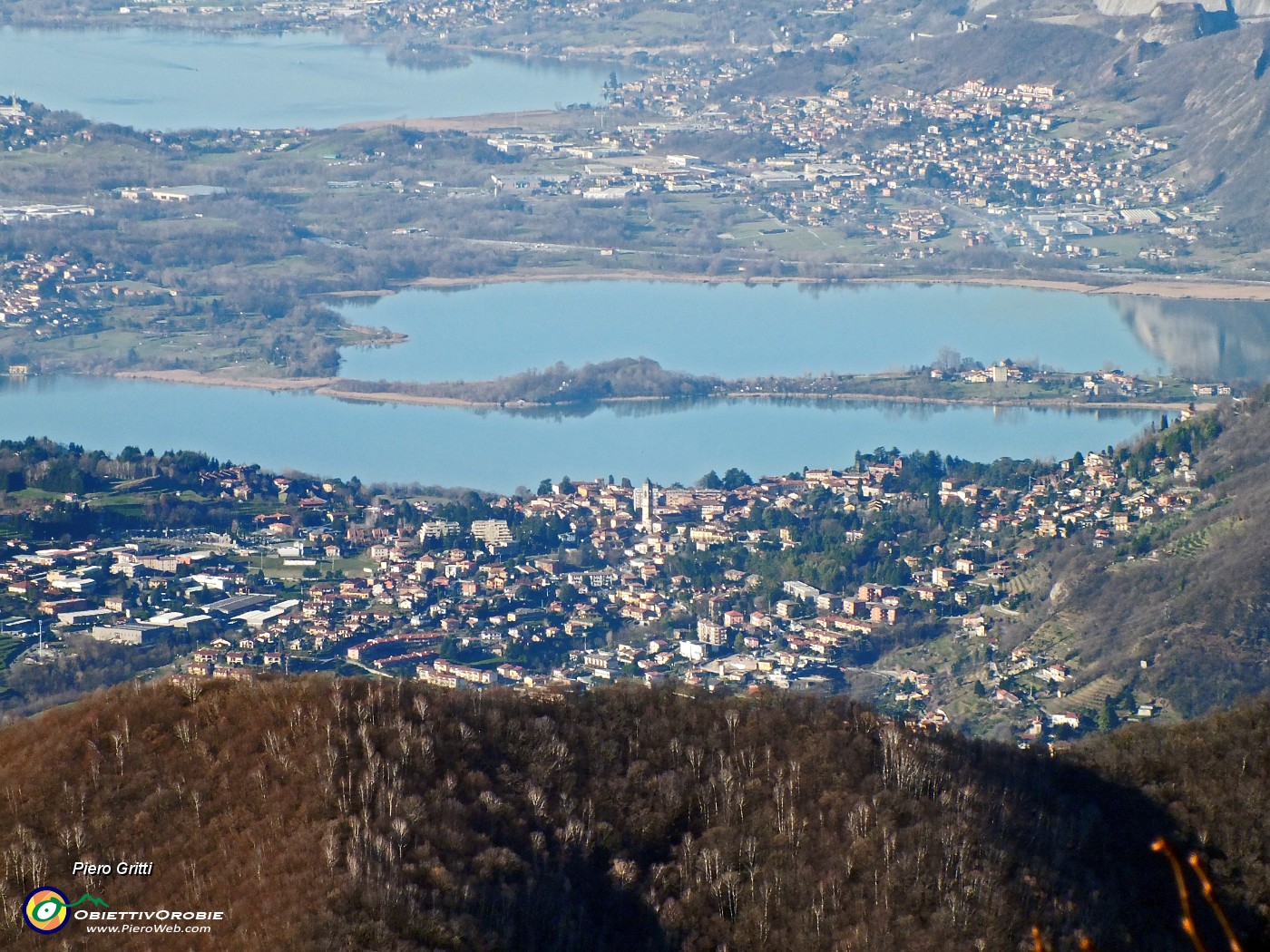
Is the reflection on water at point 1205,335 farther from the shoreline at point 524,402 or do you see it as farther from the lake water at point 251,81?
the lake water at point 251,81

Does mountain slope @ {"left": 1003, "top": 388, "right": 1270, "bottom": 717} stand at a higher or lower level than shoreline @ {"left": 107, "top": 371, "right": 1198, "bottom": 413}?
higher

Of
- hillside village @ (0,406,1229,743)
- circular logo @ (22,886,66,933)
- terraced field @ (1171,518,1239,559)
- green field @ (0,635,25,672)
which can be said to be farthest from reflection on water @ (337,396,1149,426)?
circular logo @ (22,886,66,933)

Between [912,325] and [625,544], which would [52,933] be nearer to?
[625,544]

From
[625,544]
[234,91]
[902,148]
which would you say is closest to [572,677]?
[625,544]

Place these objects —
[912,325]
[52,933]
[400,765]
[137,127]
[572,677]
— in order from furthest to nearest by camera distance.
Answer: [137,127], [912,325], [572,677], [400,765], [52,933]

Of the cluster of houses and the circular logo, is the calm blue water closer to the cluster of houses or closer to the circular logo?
the cluster of houses

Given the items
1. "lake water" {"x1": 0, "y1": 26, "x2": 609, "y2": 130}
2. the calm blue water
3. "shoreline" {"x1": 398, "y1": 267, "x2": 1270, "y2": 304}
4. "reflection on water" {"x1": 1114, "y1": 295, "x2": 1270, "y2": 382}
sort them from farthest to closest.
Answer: "lake water" {"x1": 0, "y1": 26, "x2": 609, "y2": 130}
"shoreline" {"x1": 398, "y1": 267, "x2": 1270, "y2": 304}
"reflection on water" {"x1": 1114, "y1": 295, "x2": 1270, "y2": 382}
the calm blue water
